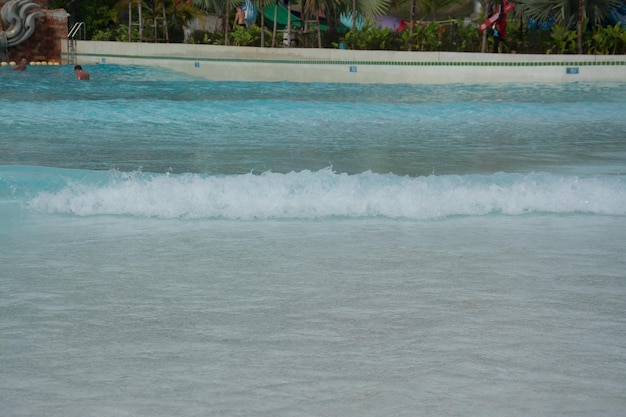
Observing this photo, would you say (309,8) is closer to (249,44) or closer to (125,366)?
(249,44)

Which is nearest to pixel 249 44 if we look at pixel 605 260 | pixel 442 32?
pixel 442 32

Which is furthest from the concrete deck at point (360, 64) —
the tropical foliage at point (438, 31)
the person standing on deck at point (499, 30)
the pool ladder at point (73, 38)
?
the pool ladder at point (73, 38)

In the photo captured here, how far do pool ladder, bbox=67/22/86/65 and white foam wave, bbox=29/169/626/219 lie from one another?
2155 cm

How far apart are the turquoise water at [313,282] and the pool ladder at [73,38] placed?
1842cm

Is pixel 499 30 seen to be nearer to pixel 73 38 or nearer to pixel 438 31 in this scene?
pixel 438 31

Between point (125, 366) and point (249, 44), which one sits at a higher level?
point (249, 44)

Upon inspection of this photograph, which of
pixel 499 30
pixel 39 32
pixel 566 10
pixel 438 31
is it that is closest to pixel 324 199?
pixel 499 30

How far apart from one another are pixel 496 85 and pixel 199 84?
6218 millimetres

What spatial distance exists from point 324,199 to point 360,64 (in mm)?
16206

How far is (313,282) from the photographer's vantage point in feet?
13.9

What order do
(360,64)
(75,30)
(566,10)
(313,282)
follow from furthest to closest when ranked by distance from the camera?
(75,30) → (360,64) → (566,10) → (313,282)

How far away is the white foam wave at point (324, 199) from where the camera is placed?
19.9ft

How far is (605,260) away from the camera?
15.3 ft

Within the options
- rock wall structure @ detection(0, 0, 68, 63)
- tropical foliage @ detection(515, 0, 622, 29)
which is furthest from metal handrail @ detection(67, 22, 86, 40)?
tropical foliage @ detection(515, 0, 622, 29)
